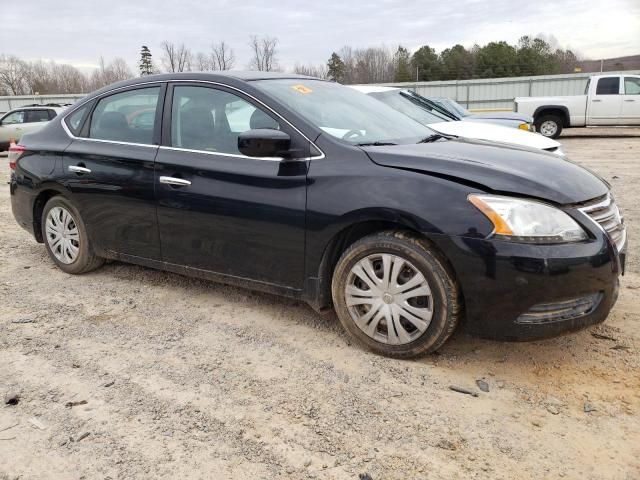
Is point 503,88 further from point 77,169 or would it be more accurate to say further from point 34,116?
point 77,169

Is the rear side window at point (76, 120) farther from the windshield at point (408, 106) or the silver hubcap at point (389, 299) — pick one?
the windshield at point (408, 106)

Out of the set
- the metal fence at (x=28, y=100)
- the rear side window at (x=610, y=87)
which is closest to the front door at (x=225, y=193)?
the rear side window at (x=610, y=87)

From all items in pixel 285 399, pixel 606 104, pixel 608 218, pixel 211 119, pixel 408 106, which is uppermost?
pixel 606 104

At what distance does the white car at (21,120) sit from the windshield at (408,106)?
12.2 m

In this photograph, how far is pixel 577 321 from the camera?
111 inches

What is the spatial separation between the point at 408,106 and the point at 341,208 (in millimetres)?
5199

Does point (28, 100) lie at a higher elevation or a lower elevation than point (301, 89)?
higher

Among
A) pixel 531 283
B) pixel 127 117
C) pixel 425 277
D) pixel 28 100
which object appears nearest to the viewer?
pixel 531 283

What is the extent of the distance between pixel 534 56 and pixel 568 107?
109 feet

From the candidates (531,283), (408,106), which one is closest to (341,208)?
(531,283)

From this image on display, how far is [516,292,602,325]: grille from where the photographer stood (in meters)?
2.78

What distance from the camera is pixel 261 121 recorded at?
353cm

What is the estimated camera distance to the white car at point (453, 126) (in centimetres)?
641

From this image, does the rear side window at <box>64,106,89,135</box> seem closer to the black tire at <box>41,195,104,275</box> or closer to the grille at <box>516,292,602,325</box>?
the black tire at <box>41,195,104,275</box>
